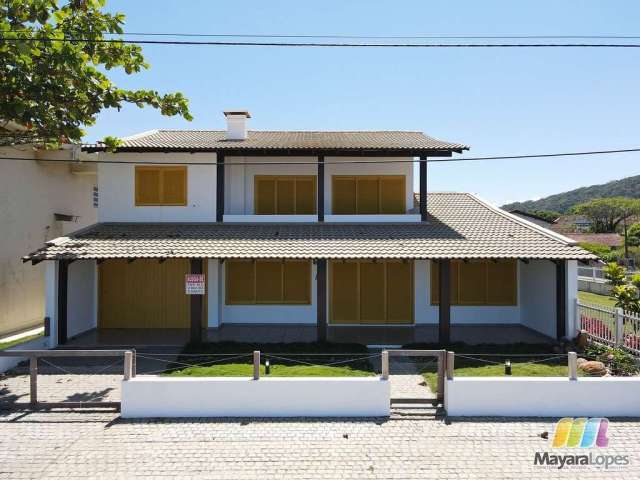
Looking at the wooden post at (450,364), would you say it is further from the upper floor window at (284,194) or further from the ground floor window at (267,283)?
the upper floor window at (284,194)

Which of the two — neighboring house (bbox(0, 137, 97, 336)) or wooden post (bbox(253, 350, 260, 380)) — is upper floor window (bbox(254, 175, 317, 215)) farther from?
wooden post (bbox(253, 350, 260, 380))

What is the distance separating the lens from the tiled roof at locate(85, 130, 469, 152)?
A: 1349cm

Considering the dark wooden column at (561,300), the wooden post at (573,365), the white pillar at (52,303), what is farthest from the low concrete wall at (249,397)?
the dark wooden column at (561,300)

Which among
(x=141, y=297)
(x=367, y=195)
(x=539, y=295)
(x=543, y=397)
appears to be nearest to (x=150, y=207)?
(x=141, y=297)

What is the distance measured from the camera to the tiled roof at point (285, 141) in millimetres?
13492

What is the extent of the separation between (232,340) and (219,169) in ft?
18.0

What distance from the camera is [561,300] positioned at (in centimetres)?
1174

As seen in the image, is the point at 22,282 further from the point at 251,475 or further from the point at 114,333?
the point at 251,475

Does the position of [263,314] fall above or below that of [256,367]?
below

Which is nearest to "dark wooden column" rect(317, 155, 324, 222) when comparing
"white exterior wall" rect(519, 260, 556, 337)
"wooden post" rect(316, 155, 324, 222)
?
"wooden post" rect(316, 155, 324, 222)

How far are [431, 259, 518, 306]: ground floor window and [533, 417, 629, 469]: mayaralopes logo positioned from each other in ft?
23.6

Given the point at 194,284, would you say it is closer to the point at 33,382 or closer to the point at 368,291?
the point at 33,382

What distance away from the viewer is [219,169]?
45.8ft

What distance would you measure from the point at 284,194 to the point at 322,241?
3187 mm
